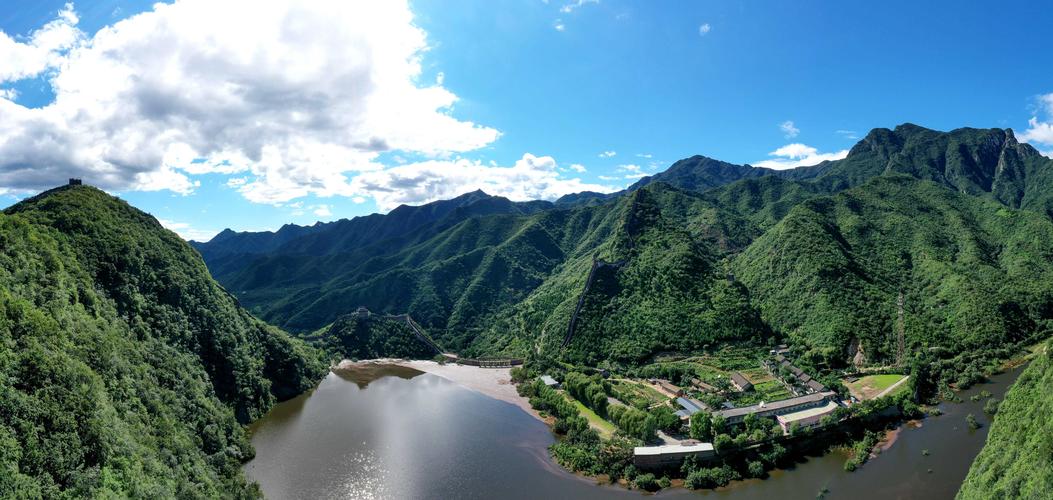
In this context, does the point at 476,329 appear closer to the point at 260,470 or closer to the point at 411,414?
the point at 411,414

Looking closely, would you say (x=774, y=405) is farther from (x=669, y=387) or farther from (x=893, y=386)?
(x=893, y=386)

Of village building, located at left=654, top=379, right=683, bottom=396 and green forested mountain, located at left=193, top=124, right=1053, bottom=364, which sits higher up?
green forested mountain, located at left=193, top=124, right=1053, bottom=364

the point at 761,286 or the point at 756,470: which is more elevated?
the point at 761,286

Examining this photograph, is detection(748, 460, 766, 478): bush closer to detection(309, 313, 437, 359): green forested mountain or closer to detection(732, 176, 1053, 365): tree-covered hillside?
detection(732, 176, 1053, 365): tree-covered hillside

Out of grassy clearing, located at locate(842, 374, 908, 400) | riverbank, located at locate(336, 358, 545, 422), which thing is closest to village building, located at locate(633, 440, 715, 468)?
riverbank, located at locate(336, 358, 545, 422)

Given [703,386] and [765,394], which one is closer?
[765,394]

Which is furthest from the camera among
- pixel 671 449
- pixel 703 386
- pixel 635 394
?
pixel 703 386

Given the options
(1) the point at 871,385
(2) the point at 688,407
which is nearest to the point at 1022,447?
(2) the point at 688,407
